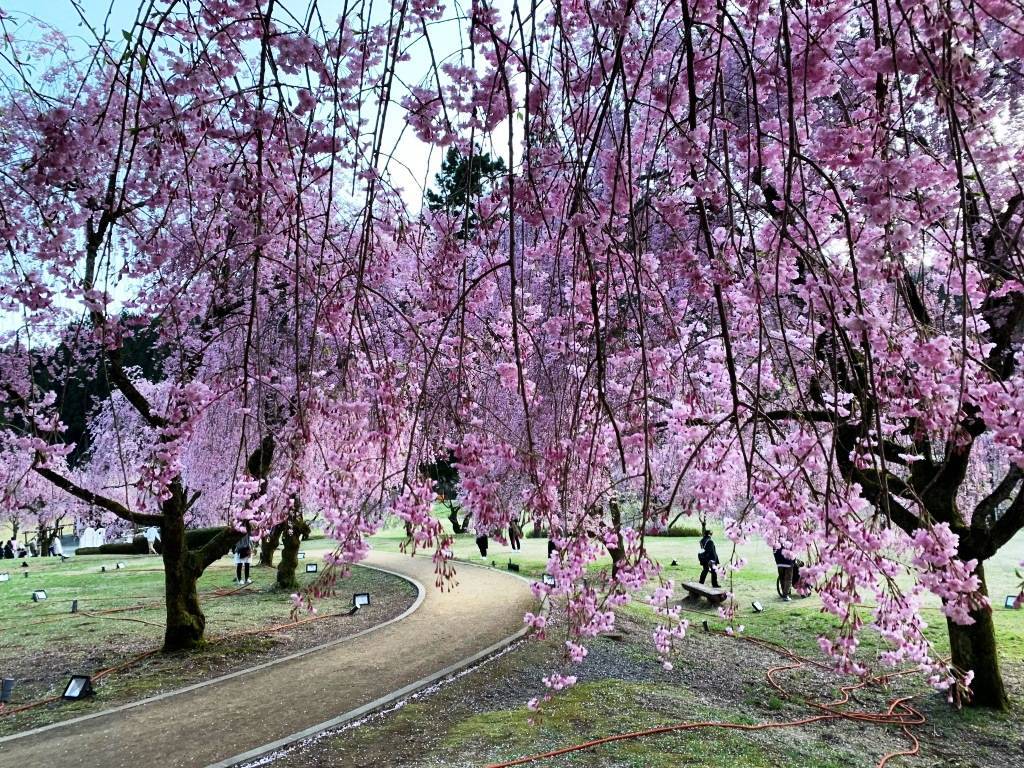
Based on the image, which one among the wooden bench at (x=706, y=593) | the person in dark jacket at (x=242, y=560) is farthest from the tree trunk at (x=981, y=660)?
the person in dark jacket at (x=242, y=560)

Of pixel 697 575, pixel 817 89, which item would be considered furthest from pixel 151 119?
pixel 697 575

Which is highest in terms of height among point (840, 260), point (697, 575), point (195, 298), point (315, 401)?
point (195, 298)

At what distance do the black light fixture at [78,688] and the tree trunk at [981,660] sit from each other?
718cm

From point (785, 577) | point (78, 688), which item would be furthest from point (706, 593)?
point (78, 688)

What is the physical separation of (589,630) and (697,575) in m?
12.0

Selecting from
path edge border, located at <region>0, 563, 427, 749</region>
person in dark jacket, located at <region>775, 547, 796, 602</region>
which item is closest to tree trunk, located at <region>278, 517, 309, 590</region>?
path edge border, located at <region>0, 563, 427, 749</region>

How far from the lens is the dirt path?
436 centimetres

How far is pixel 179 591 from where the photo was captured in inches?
288

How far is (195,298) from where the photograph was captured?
5742mm

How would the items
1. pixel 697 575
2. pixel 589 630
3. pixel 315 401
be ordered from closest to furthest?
1. pixel 589 630
2. pixel 315 401
3. pixel 697 575

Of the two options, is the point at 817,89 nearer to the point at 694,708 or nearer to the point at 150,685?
the point at 694,708

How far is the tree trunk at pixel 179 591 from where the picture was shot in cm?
720

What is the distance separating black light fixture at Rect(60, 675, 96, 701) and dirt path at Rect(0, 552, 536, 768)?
0.66 meters

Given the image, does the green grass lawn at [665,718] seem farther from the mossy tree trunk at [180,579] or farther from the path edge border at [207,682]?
the mossy tree trunk at [180,579]
